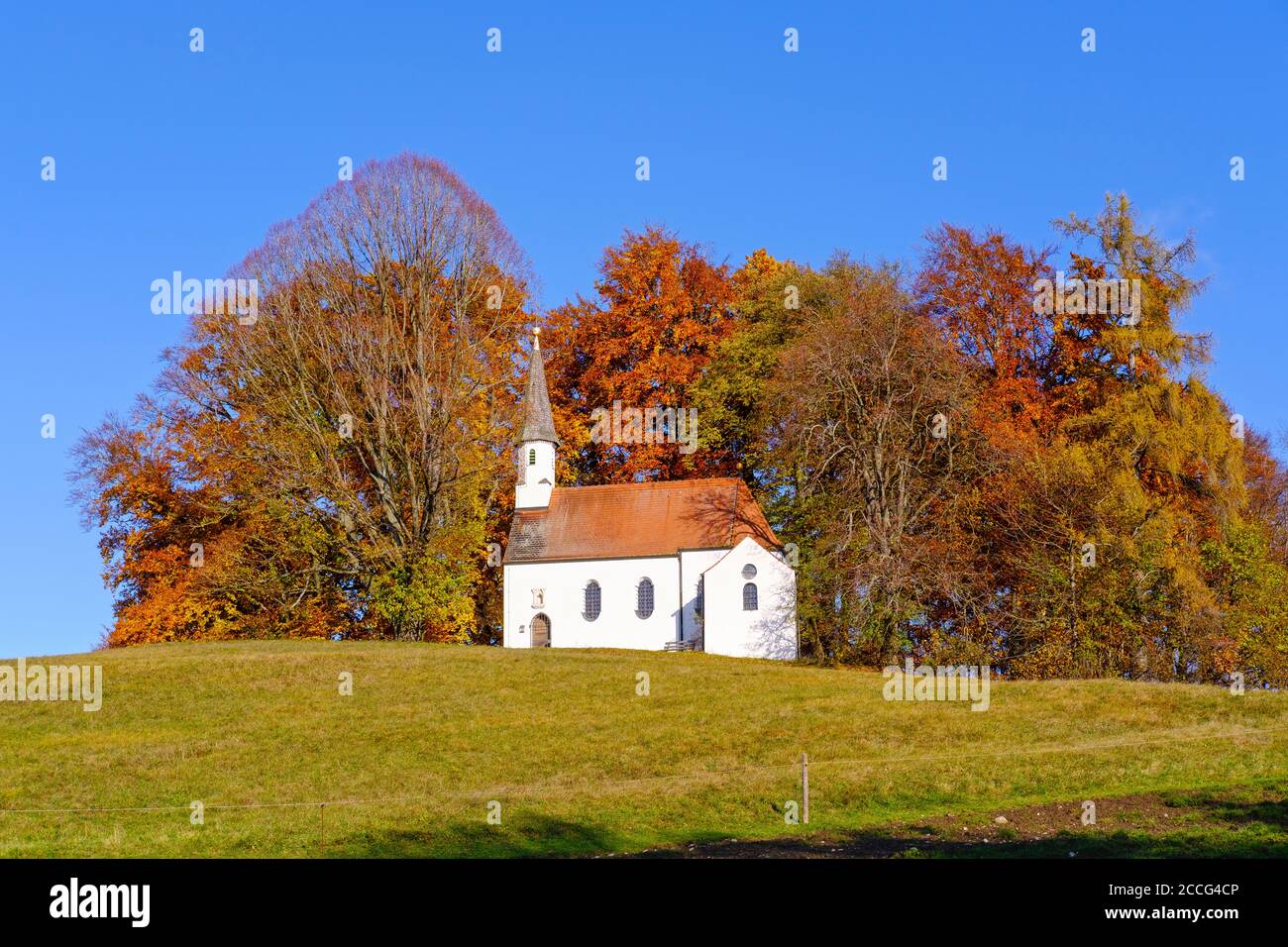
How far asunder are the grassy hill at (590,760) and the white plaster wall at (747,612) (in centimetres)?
980

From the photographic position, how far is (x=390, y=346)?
49875 mm

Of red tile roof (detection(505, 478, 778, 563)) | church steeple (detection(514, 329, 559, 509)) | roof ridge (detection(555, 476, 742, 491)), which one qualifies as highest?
church steeple (detection(514, 329, 559, 509))

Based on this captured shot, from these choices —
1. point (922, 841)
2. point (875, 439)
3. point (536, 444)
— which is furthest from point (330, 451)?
point (922, 841)

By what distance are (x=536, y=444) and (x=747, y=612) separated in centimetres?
1140

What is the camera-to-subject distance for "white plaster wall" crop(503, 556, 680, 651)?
52.2m

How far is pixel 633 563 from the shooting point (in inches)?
2062

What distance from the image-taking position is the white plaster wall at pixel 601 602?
52.2m

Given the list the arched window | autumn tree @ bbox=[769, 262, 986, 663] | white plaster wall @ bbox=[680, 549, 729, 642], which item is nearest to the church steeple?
the arched window
